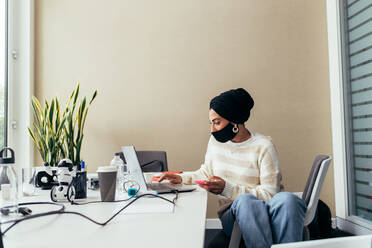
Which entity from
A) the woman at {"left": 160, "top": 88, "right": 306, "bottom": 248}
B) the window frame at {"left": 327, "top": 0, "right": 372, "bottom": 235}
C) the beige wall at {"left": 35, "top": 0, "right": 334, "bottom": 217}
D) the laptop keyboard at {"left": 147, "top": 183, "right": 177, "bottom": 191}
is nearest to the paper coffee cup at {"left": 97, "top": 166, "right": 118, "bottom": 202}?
the laptop keyboard at {"left": 147, "top": 183, "right": 177, "bottom": 191}

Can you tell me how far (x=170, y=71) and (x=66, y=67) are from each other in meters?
1.12

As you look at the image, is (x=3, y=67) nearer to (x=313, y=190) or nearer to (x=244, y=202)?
(x=244, y=202)

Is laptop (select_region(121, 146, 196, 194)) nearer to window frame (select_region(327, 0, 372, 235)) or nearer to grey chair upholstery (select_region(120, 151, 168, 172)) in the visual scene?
grey chair upholstery (select_region(120, 151, 168, 172))

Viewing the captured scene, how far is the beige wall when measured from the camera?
3.43m

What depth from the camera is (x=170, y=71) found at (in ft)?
11.4

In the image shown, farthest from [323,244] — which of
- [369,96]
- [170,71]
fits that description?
[170,71]

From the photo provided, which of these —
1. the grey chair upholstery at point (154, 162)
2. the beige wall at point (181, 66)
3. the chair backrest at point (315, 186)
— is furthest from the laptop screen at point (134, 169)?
the beige wall at point (181, 66)


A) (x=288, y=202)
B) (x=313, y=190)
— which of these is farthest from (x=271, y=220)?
(x=313, y=190)

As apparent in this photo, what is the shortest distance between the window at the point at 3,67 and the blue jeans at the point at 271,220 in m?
2.73

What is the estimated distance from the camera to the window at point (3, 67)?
3205 mm

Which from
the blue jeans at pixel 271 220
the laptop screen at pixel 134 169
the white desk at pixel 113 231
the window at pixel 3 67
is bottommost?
the blue jeans at pixel 271 220

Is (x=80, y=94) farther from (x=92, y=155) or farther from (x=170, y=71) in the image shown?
(x=170, y=71)

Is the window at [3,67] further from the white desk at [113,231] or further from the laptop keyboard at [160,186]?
the white desk at [113,231]

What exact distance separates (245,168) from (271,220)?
1.73ft
